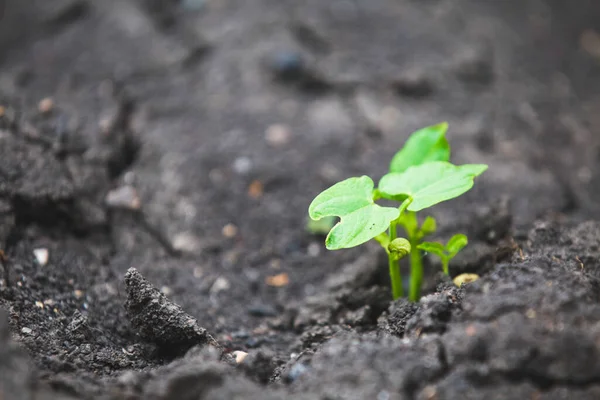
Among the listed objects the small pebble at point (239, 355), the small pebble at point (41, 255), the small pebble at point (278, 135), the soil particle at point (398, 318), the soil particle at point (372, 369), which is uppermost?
the small pebble at point (278, 135)

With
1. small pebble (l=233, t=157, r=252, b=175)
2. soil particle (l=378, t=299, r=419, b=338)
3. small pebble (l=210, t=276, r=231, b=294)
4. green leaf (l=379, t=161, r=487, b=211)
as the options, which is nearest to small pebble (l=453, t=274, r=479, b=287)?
soil particle (l=378, t=299, r=419, b=338)

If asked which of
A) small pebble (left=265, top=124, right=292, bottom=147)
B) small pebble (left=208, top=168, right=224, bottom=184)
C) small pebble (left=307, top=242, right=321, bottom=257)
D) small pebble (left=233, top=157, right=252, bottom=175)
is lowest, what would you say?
small pebble (left=307, top=242, right=321, bottom=257)

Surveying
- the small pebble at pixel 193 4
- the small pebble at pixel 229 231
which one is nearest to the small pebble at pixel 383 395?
the small pebble at pixel 229 231

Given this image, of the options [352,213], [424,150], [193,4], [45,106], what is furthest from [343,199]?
[193,4]

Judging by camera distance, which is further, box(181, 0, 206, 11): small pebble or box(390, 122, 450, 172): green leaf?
box(181, 0, 206, 11): small pebble

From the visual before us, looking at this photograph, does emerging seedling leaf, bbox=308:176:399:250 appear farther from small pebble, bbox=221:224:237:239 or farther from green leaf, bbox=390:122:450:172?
small pebble, bbox=221:224:237:239

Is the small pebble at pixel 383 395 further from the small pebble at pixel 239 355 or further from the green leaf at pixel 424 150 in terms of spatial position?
the green leaf at pixel 424 150
